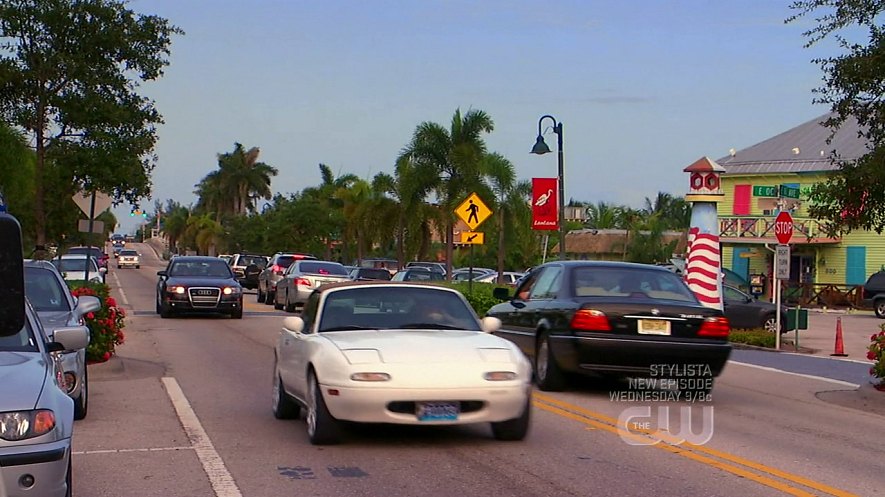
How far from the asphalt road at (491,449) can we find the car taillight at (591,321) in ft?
2.74

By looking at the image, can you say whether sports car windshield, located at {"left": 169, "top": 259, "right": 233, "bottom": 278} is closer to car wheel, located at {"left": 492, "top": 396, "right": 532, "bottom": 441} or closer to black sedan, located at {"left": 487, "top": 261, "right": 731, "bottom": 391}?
black sedan, located at {"left": 487, "top": 261, "right": 731, "bottom": 391}

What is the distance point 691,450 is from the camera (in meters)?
10.2

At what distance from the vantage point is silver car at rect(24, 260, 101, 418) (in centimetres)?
1123

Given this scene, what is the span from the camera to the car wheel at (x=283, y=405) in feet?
37.8

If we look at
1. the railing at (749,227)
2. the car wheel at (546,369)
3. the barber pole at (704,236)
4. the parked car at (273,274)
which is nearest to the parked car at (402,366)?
the car wheel at (546,369)

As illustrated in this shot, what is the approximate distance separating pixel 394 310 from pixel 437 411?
5.06ft

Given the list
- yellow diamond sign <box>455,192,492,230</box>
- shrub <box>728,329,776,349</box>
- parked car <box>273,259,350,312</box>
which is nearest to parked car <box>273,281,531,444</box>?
yellow diamond sign <box>455,192,492,230</box>

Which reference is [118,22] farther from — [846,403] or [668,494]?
[668,494]

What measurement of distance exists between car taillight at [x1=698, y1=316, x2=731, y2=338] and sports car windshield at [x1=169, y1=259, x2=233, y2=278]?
18.8 metres

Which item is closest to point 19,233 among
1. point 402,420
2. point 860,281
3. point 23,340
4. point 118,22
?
point 23,340

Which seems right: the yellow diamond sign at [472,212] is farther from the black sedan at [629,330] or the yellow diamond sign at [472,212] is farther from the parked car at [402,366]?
the parked car at [402,366]

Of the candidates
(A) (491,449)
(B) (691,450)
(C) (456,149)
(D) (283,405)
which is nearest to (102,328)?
(D) (283,405)

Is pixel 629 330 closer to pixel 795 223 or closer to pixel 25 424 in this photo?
pixel 25 424

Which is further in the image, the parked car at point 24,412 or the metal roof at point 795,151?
the metal roof at point 795,151
